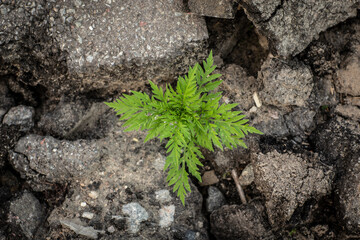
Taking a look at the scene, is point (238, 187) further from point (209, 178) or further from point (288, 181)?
point (288, 181)

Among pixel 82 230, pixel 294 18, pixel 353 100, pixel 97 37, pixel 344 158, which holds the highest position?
pixel 294 18

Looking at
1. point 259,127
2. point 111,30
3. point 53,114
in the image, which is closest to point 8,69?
point 53,114

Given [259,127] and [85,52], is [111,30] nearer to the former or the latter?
[85,52]

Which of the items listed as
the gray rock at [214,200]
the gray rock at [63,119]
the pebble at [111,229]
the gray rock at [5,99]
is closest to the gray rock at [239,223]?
the gray rock at [214,200]

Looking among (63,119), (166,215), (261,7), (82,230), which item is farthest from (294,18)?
(82,230)

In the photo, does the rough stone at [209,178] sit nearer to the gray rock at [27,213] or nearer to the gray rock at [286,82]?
the gray rock at [286,82]

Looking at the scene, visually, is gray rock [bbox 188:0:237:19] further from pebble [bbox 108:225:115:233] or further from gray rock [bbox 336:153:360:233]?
pebble [bbox 108:225:115:233]

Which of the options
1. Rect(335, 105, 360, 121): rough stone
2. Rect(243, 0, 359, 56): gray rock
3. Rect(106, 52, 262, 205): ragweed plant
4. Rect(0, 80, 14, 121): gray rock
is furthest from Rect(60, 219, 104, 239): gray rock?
Rect(335, 105, 360, 121): rough stone
